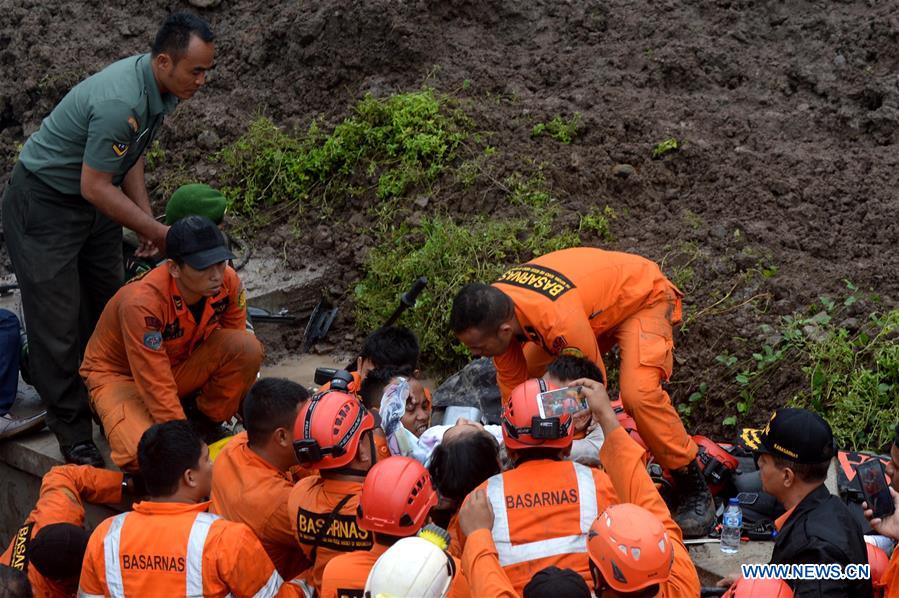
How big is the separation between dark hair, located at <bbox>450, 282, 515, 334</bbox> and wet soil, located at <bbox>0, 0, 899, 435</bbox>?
1.68 m

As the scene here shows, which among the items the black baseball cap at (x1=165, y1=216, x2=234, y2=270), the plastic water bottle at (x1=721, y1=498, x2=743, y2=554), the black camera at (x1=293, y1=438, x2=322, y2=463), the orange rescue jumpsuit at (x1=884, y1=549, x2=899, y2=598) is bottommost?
the plastic water bottle at (x1=721, y1=498, x2=743, y2=554)

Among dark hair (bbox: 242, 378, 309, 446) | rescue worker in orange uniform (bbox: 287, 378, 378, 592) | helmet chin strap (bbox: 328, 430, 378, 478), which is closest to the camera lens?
rescue worker in orange uniform (bbox: 287, 378, 378, 592)

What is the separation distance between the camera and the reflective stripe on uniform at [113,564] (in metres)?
4.02

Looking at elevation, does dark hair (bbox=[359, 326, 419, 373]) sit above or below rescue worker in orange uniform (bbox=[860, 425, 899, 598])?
above

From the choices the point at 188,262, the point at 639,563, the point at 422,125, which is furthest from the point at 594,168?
the point at 639,563

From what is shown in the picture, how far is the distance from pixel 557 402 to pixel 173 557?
1570 mm

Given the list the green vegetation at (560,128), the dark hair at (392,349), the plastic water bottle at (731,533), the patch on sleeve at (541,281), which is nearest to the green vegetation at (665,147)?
the green vegetation at (560,128)

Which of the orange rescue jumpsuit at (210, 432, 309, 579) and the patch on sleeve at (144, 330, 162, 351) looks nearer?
the orange rescue jumpsuit at (210, 432, 309, 579)

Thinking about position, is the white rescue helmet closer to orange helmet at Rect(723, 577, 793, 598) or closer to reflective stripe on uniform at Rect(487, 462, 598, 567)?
reflective stripe on uniform at Rect(487, 462, 598, 567)

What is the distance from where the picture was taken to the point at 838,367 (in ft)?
19.0

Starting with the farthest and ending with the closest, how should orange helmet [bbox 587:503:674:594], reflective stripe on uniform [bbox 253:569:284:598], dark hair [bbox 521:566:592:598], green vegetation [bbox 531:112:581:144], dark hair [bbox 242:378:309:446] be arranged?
1. green vegetation [bbox 531:112:581:144]
2. dark hair [bbox 242:378:309:446]
3. reflective stripe on uniform [bbox 253:569:284:598]
4. orange helmet [bbox 587:503:674:594]
5. dark hair [bbox 521:566:592:598]

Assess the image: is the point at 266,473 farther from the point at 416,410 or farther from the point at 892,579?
the point at 892,579

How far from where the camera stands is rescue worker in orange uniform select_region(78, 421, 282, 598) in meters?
3.99

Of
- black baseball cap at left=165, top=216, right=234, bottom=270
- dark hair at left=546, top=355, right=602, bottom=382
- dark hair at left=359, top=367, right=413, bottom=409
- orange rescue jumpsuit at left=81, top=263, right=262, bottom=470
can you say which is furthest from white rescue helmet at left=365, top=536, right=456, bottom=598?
orange rescue jumpsuit at left=81, top=263, right=262, bottom=470
